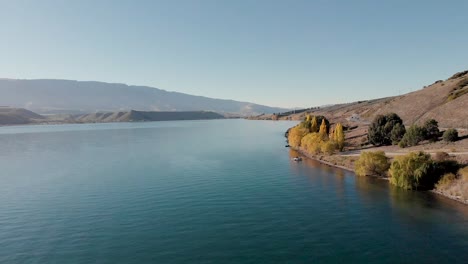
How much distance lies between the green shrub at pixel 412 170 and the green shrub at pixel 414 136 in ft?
92.6

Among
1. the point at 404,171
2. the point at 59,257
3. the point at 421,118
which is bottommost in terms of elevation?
the point at 59,257

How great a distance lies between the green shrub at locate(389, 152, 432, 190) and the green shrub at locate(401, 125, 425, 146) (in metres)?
28.2

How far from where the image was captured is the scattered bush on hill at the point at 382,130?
108838mm

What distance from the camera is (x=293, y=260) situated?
38938 mm

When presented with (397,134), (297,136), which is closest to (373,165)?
(397,134)

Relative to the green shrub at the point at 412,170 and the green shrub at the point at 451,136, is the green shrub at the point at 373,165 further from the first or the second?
the green shrub at the point at 451,136

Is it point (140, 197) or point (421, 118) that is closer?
point (140, 197)

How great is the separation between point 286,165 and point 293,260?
63.1 meters

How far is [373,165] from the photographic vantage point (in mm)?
80688

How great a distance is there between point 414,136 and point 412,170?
103 ft

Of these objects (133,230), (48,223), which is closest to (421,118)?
(133,230)

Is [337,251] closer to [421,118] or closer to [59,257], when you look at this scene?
[59,257]

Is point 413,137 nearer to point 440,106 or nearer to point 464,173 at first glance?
point 464,173

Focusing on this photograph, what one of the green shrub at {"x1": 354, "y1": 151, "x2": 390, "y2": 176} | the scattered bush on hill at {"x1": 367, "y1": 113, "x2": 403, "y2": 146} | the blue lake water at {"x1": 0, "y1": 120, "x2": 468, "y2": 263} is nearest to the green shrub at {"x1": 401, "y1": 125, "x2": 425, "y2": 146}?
the scattered bush on hill at {"x1": 367, "y1": 113, "x2": 403, "y2": 146}
